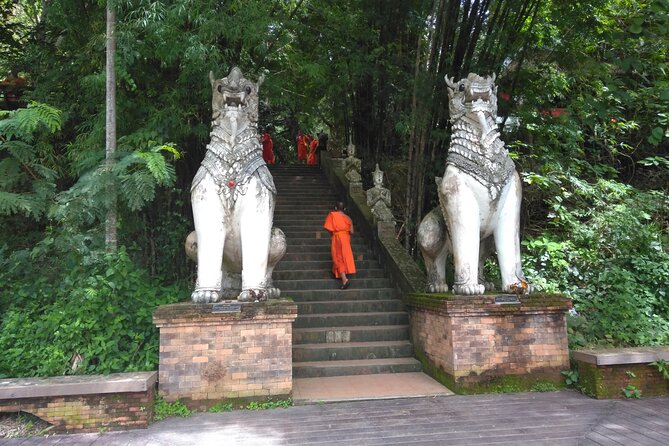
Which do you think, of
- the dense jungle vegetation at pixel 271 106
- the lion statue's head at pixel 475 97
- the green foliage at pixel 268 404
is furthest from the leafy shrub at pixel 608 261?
the green foliage at pixel 268 404

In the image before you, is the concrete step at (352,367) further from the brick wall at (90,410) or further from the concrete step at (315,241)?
the concrete step at (315,241)

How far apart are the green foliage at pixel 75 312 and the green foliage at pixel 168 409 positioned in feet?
1.31

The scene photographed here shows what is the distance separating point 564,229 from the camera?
8.10m

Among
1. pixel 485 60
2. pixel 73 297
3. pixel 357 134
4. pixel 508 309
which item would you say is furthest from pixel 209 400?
pixel 357 134

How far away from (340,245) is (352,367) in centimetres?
218

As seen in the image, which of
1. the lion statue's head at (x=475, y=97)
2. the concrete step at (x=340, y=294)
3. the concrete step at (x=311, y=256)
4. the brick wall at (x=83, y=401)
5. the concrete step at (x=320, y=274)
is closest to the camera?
the brick wall at (x=83, y=401)

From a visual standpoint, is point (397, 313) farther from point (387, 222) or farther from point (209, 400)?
point (209, 400)

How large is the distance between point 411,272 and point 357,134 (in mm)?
6142

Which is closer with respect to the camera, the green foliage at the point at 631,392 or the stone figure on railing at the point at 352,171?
the green foliage at the point at 631,392

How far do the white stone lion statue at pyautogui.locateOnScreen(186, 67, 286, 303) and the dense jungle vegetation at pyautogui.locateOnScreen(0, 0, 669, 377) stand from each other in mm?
588

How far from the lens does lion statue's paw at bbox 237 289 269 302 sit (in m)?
4.52

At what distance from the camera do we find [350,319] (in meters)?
6.25

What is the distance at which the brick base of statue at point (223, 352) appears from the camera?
14.1 ft

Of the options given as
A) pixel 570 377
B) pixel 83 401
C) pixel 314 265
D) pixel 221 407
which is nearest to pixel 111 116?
pixel 83 401
